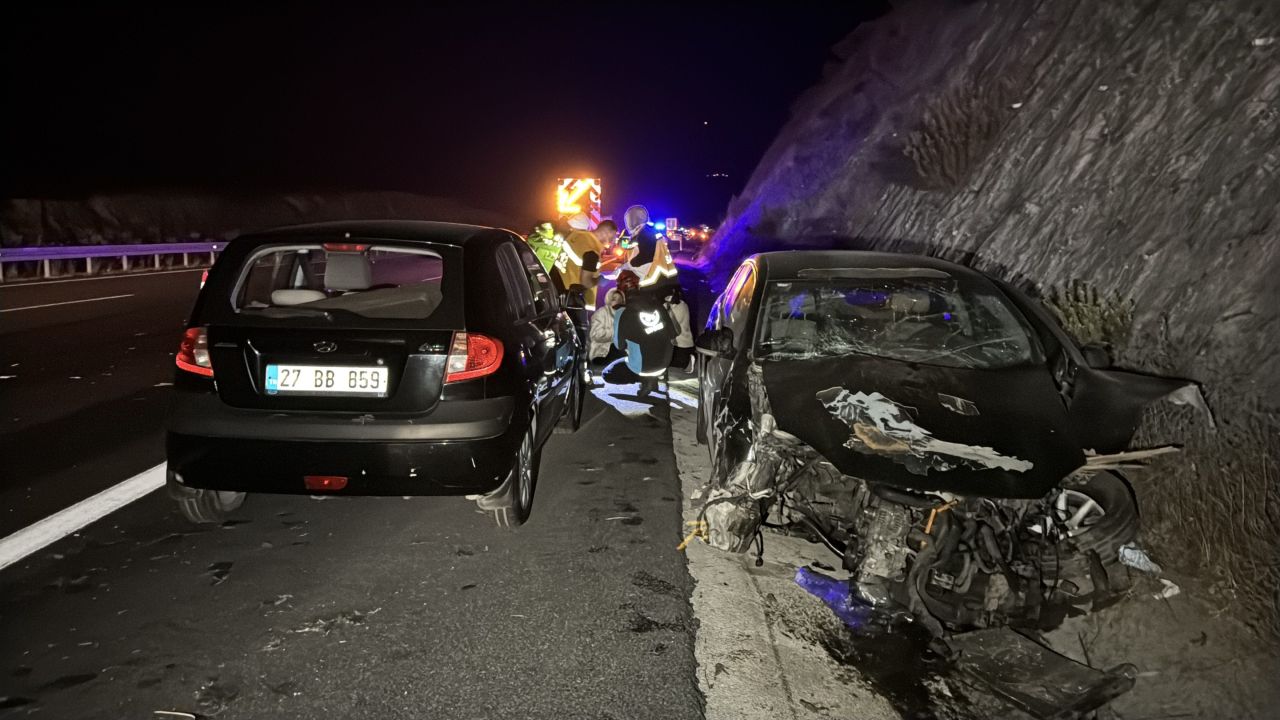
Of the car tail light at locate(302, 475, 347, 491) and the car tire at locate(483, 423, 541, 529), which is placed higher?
the car tail light at locate(302, 475, 347, 491)

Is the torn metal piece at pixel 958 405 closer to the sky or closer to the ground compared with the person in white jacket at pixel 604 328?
closer to the sky

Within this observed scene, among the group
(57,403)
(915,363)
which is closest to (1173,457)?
(915,363)

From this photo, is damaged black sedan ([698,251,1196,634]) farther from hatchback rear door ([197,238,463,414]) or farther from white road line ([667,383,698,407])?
white road line ([667,383,698,407])

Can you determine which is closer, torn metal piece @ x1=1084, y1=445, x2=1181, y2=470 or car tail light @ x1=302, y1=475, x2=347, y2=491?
torn metal piece @ x1=1084, y1=445, x2=1181, y2=470

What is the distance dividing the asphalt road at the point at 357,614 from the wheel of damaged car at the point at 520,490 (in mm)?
86

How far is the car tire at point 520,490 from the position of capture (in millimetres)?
4695

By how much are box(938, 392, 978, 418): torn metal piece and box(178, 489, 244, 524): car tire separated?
3800 millimetres

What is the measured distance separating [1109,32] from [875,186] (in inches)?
252

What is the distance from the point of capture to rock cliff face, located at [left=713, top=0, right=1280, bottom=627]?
6070 millimetres

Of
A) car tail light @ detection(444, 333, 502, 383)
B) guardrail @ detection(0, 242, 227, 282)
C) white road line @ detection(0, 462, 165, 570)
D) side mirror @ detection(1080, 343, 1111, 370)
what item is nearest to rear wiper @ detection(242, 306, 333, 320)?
car tail light @ detection(444, 333, 502, 383)

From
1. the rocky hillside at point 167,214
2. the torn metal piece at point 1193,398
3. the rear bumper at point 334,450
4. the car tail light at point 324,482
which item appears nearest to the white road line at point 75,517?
the rear bumper at point 334,450

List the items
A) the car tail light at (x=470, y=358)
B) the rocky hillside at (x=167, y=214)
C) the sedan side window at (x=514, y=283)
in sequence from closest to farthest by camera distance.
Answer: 1. the car tail light at (x=470, y=358)
2. the sedan side window at (x=514, y=283)
3. the rocky hillside at (x=167, y=214)

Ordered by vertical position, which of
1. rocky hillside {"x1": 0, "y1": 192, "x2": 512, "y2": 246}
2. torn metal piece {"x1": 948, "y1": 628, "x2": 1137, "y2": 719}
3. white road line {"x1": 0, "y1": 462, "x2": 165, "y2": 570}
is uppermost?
torn metal piece {"x1": 948, "y1": 628, "x2": 1137, "y2": 719}

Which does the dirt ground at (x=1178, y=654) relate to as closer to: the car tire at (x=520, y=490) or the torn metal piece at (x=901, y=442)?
the torn metal piece at (x=901, y=442)
